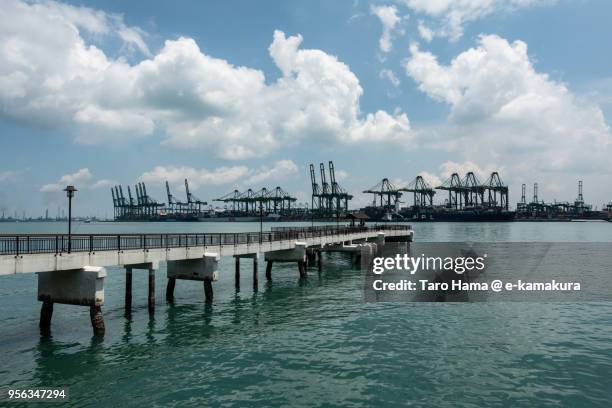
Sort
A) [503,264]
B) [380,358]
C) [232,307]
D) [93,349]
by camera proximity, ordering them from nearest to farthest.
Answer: [380,358] < [93,349] < [232,307] < [503,264]

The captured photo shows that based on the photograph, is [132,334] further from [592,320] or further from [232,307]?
[592,320]

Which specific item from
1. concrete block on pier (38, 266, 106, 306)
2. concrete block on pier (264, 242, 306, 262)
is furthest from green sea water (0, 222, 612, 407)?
concrete block on pier (264, 242, 306, 262)

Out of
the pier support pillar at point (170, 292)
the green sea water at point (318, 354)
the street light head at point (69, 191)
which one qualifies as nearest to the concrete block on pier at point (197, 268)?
the pier support pillar at point (170, 292)

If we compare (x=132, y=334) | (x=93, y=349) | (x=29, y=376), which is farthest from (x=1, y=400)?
(x=132, y=334)

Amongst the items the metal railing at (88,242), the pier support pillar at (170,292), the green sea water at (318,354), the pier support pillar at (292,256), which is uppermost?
the metal railing at (88,242)

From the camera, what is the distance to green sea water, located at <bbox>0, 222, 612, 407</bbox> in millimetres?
16875

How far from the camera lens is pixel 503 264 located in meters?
64.4

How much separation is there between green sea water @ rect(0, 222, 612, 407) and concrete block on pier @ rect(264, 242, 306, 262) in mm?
12838

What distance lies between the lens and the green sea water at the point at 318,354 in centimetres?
1688

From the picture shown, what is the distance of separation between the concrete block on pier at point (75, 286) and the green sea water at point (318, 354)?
2026mm

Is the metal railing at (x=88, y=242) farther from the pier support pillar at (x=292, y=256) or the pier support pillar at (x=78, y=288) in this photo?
the pier support pillar at (x=292, y=256)

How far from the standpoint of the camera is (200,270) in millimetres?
34250

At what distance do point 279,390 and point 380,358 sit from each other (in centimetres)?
562

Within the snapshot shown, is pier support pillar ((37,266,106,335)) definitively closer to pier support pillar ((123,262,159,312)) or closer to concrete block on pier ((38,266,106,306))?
concrete block on pier ((38,266,106,306))
